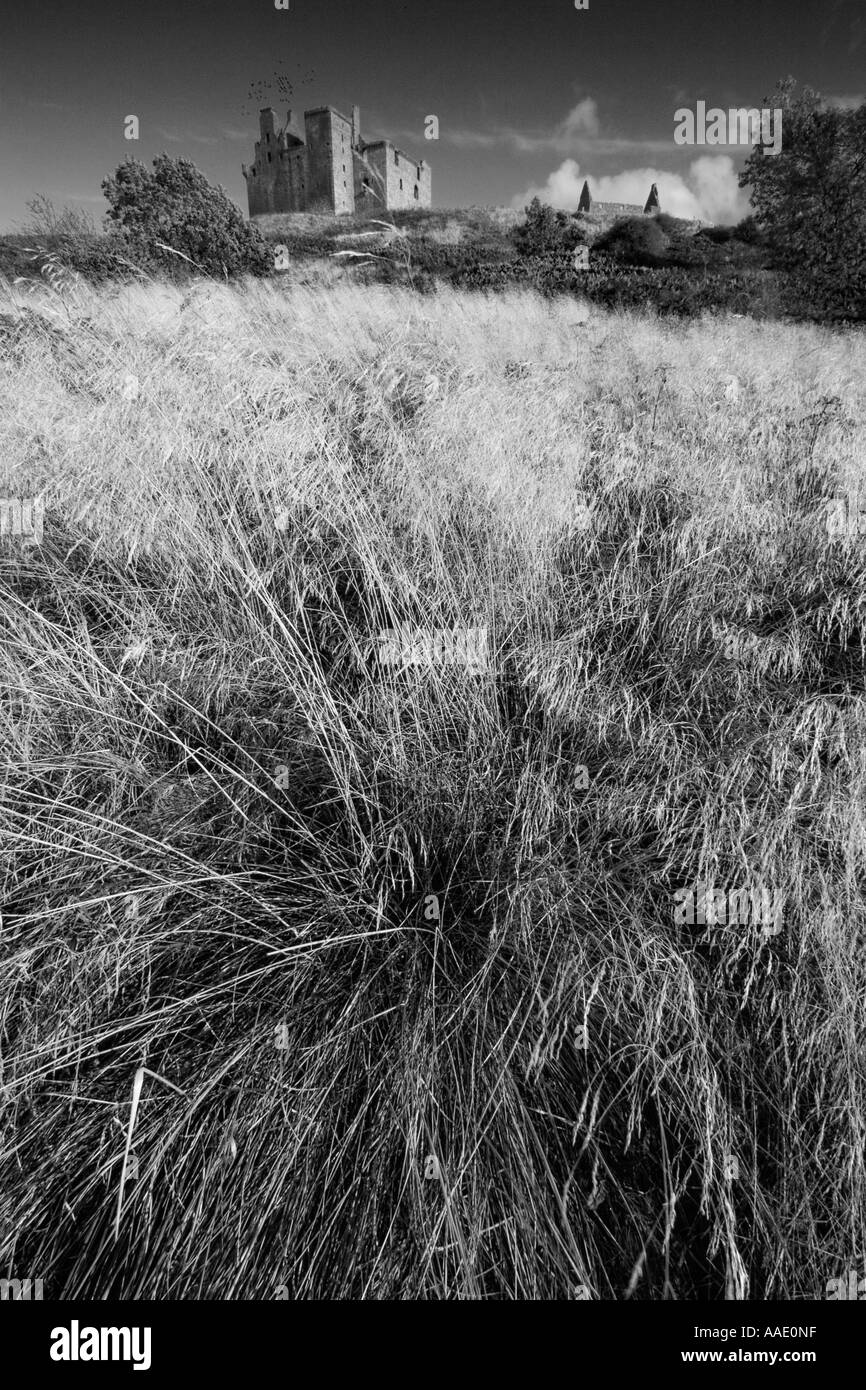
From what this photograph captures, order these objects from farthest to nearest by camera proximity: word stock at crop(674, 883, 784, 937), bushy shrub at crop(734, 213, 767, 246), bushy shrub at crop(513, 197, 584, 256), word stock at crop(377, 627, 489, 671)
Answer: bushy shrub at crop(734, 213, 767, 246), bushy shrub at crop(513, 197, 584, 256), word stock at crop(377, 627, 489, 671), word stock at crop(674, 883, 784, 937)

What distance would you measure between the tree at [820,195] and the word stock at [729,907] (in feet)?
44.9

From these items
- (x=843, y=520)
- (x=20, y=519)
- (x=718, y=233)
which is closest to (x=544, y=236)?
(x=718, y=233)

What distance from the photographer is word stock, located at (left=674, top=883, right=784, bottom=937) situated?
4.40ft

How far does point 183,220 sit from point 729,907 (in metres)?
14.6

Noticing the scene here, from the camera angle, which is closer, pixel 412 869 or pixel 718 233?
pixel 412 869

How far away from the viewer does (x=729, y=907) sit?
137 cm

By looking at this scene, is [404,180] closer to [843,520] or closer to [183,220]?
[183,220]

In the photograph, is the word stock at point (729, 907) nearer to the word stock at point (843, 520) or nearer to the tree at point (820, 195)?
the word stock at point (843, 520)

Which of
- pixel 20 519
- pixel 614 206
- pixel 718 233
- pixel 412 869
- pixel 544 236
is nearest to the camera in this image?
pixel 412 869

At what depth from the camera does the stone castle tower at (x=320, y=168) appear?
37031 millimetres

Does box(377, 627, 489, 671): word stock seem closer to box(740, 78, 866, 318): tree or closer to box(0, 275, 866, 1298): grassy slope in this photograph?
box(0, 275, 866, 1298): grassy slope

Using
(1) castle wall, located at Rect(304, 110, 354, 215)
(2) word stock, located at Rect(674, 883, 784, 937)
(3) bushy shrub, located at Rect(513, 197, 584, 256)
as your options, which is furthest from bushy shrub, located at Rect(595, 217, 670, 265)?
(1) castle wall, located at Rect(304, 110, 354, 215)

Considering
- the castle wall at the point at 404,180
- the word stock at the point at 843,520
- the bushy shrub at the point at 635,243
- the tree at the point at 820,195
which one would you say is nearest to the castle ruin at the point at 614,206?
the castle wall at the point at 404,180

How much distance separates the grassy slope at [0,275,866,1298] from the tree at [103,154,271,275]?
745 centimetres
